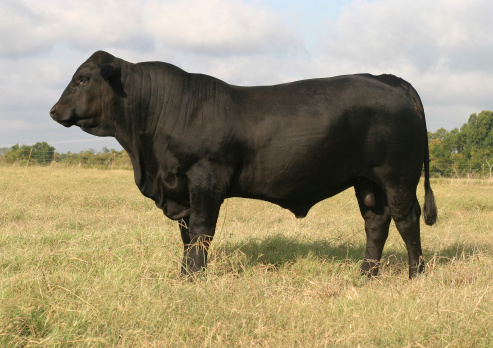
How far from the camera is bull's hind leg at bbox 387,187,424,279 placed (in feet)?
15.8

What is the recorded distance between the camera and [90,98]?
4.54 meters

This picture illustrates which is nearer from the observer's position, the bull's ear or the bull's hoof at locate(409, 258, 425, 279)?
the bull's ear

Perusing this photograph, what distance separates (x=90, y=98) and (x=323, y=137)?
2.14 metres

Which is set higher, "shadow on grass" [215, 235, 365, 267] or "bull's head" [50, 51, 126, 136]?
"bull's head" [50, 51, 126, 136]

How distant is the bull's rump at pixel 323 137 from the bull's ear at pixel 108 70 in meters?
1.16

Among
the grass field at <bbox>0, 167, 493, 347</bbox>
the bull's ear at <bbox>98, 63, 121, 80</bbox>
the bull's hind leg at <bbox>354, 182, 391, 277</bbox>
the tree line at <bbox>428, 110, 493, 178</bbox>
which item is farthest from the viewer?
the tree line at <bbox>428, 110, 493, 178</bbox>

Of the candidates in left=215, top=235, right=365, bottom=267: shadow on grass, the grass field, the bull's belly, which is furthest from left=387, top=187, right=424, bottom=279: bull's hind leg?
left=215, top=235, right=365, bottom=267: shadow on grass

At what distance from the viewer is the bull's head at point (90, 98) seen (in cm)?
454

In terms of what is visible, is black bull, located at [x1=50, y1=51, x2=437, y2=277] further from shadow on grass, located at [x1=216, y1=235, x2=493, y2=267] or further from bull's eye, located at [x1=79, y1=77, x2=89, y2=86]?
shadow on grass, located at [x1=216, y1=235, x2=493, y2=267]

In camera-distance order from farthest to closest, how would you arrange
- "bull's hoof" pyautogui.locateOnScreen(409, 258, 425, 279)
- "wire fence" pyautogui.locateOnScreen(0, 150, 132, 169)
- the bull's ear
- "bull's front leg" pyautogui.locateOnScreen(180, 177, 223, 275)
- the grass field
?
"wire fence" pyautogui.locateOnScreen(0, 150, 132, 169) < "bull's hoof" pyautogui.locateOnScreen(409, 258, 425, 279) < the bull's ear < "bull's front leg" pyautogui.locateOnScreen(180, 177, 223, 275) < the grass field

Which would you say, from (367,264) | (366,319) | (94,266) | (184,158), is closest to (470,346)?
(366,319)

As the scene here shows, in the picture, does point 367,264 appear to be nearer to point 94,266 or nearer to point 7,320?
point 94,266

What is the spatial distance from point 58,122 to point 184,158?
1.28m

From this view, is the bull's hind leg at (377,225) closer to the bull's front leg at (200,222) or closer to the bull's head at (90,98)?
the bull's front leg at (200,222)
